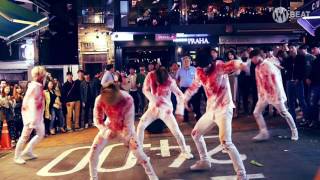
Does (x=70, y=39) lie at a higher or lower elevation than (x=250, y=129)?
higher

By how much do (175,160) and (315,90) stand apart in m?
4.69

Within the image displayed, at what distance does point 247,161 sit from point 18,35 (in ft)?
26.8

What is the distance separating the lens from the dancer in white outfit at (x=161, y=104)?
8891mm

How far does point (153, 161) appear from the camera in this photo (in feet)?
29.6

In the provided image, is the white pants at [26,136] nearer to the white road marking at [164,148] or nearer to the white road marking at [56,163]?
the white road marking at [56,163]

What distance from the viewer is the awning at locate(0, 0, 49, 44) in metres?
11.5

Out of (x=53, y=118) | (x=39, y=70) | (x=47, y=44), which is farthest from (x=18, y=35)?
(x=47, y=44)

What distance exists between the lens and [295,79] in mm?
12055

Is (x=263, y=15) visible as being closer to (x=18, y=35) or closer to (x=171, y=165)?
(x=18, y=35)

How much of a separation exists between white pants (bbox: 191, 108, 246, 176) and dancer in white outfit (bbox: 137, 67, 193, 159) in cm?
107

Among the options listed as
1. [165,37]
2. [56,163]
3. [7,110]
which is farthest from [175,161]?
[165,37]

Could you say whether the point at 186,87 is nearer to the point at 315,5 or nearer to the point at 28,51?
the point at 315,5

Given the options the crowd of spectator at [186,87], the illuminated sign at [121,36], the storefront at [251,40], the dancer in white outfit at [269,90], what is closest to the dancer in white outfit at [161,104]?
the crowd of spectator at [186,87]

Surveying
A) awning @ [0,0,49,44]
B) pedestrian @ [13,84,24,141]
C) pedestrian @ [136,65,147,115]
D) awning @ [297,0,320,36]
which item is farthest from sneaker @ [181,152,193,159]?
pedestrian @ [136,65,147,115]
